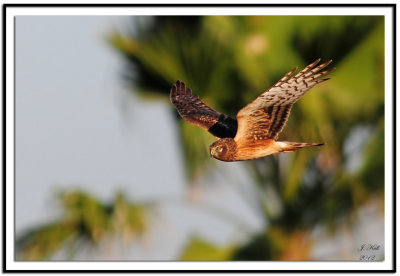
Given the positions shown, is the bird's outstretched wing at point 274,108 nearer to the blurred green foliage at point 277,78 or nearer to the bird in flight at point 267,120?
the bird in flight at point 267,120

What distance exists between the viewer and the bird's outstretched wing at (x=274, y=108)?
12.9 ft

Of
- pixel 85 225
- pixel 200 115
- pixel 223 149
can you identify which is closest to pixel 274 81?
pixel 85 225

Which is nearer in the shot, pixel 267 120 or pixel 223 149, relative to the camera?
pixel 267 120

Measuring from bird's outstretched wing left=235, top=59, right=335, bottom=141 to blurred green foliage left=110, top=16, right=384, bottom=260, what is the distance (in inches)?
97.2

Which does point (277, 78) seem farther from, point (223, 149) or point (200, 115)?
point (223, 149)

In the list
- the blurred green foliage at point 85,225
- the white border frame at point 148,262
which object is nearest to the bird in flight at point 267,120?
the white border frame at point 148,262

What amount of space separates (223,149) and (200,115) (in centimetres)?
50

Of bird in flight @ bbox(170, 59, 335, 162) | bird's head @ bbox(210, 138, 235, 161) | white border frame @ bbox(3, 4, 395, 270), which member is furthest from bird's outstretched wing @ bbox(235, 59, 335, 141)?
white border frame @ bbox(3, 4, 395, 270)

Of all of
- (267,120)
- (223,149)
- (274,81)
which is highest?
(274,81)

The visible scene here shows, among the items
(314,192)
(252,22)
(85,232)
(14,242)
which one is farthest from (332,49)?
(14,242)

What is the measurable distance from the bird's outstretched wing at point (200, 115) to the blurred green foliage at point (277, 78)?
170 cm

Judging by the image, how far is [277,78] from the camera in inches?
259

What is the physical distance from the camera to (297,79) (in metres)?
3.97

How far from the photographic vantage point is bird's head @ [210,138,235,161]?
407cm
